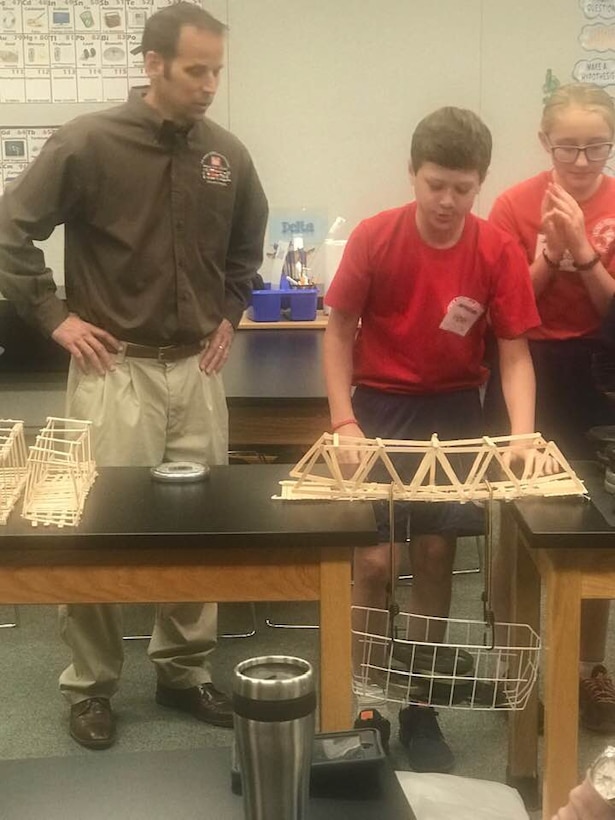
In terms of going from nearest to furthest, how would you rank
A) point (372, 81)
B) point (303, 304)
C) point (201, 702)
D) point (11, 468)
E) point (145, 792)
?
point (145, 792) < point (11, 468) < point (201, 702) < point (303, 304) < point (372, 81)

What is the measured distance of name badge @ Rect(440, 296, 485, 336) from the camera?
6.30 feet

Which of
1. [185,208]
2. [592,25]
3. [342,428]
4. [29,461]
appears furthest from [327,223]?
[29,461]

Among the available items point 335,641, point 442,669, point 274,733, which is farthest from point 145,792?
point 442,669

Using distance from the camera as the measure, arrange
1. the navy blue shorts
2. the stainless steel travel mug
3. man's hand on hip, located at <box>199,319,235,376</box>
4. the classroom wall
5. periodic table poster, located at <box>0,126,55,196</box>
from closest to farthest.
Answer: the stainless steel travel mug
the navy blue shorts
man's hand on hip, located at <box>199,319,235,376</box>
the classroom wall
periodic table poster, located at <box>0,126,55,196</box>

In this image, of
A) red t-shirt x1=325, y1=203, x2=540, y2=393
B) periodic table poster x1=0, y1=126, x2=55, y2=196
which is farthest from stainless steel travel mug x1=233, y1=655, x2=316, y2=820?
periodic table poster x1=0, y1=126, x2=55, y2=196

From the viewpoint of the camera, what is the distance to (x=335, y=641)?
4.82 ft

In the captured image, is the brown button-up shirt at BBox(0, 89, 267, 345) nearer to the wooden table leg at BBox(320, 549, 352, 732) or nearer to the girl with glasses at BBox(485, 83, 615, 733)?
the girl with glasses at BBox(485, 83, 615, 733)

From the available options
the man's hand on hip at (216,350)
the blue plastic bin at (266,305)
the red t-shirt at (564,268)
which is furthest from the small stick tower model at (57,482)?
the blue plastic bin at (266,305)

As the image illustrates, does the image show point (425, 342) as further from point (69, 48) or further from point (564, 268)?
point (69, 48)

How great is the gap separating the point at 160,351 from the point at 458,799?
44.1 inches

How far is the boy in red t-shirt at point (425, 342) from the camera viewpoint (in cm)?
193

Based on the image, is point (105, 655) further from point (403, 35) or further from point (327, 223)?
point (403, 35)

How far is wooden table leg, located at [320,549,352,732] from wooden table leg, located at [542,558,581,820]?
0.31 metres

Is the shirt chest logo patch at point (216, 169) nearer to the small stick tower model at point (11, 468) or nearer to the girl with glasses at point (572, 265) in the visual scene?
the girl with glasses at point (572, 265)
